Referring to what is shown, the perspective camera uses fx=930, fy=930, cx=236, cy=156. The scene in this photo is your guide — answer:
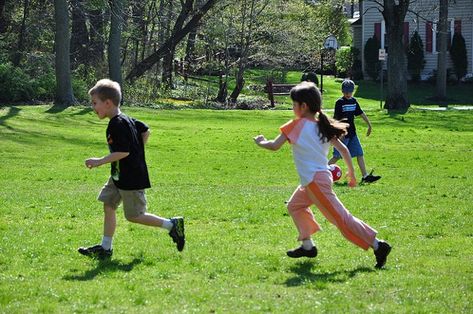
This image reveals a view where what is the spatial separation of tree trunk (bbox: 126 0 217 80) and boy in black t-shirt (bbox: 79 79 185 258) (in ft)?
106

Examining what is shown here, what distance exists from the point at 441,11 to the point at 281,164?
88.9ft

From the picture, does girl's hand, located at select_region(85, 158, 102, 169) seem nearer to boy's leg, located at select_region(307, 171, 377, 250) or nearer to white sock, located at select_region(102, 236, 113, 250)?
white sock, located at select_region(102, 236, 113, 250)

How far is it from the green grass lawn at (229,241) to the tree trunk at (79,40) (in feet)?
58.7

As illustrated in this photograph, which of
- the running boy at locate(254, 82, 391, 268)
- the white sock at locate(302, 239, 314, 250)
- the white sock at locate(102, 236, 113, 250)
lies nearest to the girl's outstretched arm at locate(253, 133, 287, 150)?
the running boy at locate(254, 82, 391, 268)

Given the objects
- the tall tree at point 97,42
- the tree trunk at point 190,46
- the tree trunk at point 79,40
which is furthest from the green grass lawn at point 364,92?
the tree trunk at point 79,40

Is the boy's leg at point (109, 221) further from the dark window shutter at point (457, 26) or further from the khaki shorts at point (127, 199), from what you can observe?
the dark window shutter at point (457, 26)

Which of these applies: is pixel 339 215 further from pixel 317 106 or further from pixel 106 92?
pixel 106 92

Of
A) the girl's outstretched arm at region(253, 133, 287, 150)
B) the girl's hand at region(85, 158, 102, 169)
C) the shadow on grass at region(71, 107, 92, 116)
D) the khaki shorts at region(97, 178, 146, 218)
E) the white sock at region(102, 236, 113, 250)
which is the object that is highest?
the girl's outstretched arm at region(253, 133, 287, 150)

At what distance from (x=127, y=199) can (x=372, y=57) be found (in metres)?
49.3

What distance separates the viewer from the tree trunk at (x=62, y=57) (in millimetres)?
31797

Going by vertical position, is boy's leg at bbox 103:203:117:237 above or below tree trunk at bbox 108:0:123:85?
below

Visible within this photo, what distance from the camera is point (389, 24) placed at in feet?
126

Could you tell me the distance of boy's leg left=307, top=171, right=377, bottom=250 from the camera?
8188 millimetres

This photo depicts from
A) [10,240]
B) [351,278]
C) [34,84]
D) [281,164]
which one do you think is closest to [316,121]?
[351,278]
